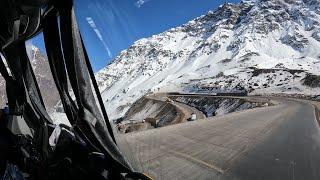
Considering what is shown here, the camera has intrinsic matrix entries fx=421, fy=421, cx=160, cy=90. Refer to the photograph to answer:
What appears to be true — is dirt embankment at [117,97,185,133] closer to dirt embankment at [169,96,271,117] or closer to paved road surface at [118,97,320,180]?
dirt embankment at [169,96,271,117]

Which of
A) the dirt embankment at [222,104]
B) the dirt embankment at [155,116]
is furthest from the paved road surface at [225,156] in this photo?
the dirt embankment at [222,104]

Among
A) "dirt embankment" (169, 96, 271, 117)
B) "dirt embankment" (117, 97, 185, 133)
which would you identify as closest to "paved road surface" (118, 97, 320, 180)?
"dirt embankment" (117, 97, 185, 133)

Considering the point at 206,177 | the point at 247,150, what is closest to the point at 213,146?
the point at 247,150

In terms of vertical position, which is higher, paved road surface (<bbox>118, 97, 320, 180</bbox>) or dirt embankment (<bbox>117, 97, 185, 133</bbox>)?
paved road surface (<bbox>118, 97, 320, 180</bbox>)

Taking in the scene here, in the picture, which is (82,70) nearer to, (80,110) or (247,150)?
(80,110)

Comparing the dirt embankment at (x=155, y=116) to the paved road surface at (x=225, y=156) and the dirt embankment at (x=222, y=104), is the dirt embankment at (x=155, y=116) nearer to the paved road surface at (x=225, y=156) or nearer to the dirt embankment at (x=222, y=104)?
the dirt embankment at (x=222, y=104)

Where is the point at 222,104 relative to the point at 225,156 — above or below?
below

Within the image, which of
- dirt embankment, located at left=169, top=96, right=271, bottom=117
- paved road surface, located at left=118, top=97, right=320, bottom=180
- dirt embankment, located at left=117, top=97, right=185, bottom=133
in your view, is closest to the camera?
paved road surface, located at left=118, top=97, right=320, bottom=180

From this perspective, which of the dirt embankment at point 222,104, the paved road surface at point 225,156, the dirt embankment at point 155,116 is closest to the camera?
the paved road surface at point 225,156

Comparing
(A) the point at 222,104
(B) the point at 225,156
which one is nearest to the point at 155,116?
(A) the point at 222,104

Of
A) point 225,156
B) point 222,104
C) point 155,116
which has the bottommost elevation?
point 155,116

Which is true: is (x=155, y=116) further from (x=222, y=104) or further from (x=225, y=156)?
(x=225, y=156)
